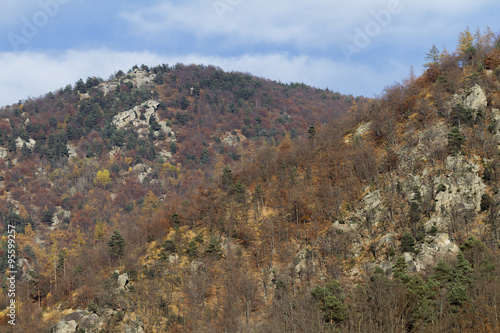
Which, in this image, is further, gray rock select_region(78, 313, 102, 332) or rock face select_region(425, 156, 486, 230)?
gray rock select_region(78, 313, 102, 332)

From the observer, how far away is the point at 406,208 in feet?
176

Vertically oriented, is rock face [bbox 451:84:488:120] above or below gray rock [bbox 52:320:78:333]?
above

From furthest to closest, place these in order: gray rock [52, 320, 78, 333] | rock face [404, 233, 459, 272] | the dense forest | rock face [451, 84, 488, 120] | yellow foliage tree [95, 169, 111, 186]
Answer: yellow foliage tree [95, 169, 111, 186] < rock face [451, 84, 488, 120] < gray rock [52, 320, 78, 333] < rock face [404, 233, 459, 272] < the dense forest

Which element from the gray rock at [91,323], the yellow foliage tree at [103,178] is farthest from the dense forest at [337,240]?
the yellow foliage tree at [103,178]

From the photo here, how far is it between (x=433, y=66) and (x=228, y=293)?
61.1 meters

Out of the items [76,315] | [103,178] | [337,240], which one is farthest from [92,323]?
[103,178]

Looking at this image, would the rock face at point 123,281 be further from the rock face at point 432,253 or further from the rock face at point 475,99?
the rock face at point 475,99

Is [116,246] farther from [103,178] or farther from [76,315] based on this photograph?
[103,178]

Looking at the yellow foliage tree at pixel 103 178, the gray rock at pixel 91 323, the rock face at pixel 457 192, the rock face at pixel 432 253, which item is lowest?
the gray rock at pixel 91 323

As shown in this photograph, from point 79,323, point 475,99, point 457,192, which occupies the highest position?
point 475,99

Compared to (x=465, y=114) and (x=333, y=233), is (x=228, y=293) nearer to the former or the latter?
(x=333, y=233)

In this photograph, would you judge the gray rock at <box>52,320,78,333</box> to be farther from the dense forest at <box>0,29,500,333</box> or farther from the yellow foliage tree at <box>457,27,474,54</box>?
the yellow foliage tree at <box>457,27,474,54</box>

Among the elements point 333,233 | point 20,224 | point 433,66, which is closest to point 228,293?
point 333,233

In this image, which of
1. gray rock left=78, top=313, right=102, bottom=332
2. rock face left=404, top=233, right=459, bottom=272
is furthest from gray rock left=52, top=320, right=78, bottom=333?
rock face left=404, top=233, right=459, bottom=272
